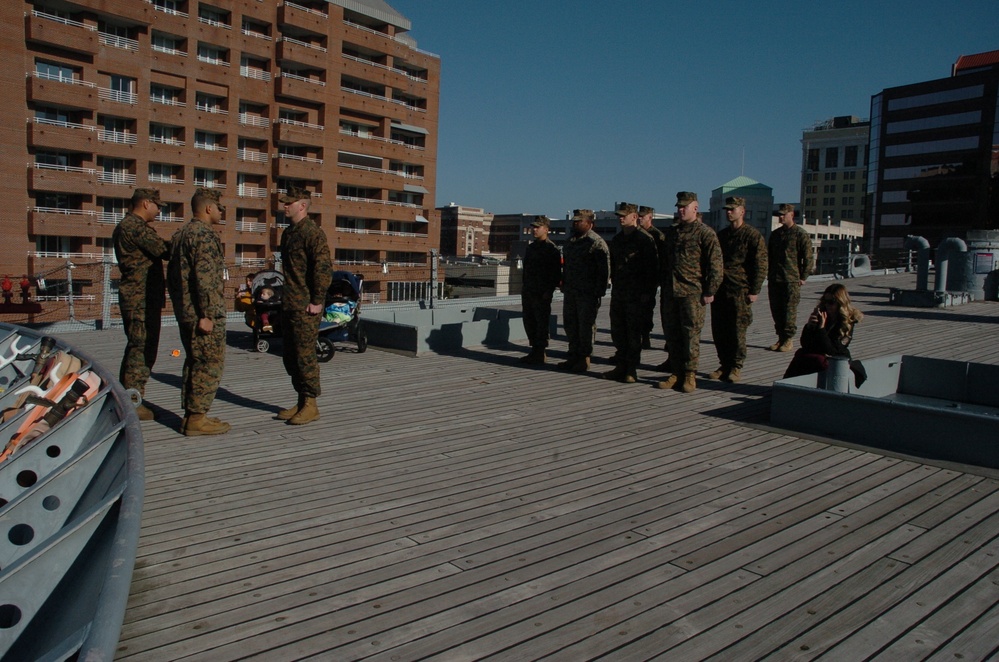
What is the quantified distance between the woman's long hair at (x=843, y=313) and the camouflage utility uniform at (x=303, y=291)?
471 cm

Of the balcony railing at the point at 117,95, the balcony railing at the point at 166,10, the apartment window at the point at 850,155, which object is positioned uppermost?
the apartment window at the point at 850,155

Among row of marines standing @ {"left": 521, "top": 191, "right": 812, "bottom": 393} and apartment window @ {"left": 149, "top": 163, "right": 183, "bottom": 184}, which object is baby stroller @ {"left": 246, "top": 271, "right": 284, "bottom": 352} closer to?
row of marines standing @ {"left": 521, "top": 191, "right": 812, "bottom": 393}

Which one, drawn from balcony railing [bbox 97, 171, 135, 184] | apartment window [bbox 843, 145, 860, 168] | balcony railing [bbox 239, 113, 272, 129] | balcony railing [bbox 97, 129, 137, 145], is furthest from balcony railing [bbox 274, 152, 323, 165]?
apartment window [bbox 843, 145, 860, 168]

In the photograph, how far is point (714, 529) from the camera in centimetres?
462

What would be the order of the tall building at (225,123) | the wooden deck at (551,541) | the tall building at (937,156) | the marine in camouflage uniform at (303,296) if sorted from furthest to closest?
the tall building at (937,156) < the tall building at (225,123) < the marine in camouflage uniform at (303,296) < the wooden deck at (551,541)

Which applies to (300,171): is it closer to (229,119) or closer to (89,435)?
(229,119)

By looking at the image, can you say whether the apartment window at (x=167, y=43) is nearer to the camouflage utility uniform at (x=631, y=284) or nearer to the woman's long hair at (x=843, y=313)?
the camouflage utility uniform at (x=631, y=284)

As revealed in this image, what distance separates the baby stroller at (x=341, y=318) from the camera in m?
10.5

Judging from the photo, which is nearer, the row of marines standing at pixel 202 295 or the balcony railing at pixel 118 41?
the row of marines standing at pixel 202 295

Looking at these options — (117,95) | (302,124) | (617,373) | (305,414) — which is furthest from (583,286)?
(302,124)

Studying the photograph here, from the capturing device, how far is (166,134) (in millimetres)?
54062

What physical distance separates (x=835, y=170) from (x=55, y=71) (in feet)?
467

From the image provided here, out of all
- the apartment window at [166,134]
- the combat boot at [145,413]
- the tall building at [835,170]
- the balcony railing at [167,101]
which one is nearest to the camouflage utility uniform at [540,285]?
the combat boot at [145,413]

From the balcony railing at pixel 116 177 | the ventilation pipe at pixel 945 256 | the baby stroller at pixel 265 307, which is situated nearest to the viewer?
the baby stroller at pixel 265 307
